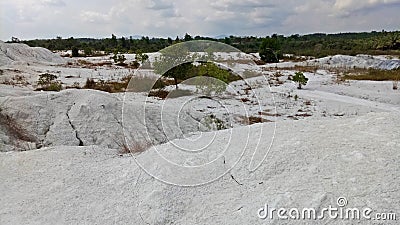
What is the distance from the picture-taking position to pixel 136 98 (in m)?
9.27

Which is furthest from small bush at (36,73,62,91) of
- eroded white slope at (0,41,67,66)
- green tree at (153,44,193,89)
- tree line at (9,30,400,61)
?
tree line at (9,30,400,61)

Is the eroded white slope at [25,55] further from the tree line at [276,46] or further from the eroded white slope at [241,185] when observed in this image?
the eroded white slope at [241,185]

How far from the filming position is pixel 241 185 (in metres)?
3.43

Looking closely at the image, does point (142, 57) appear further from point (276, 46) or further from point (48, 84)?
point (276, 46)

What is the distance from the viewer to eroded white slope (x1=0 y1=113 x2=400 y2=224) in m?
2.93

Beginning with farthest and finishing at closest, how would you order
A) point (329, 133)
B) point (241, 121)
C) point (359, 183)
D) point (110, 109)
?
point (241, 121) → point (110, 109) → point (329, 133) → point (359, 183)

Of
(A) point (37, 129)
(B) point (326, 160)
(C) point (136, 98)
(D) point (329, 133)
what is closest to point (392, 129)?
(D) point (329, 133)

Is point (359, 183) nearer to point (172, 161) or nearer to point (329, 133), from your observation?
point (329, 133)

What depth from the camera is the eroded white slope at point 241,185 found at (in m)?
2.93

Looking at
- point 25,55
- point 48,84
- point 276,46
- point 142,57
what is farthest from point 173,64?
point 276,46

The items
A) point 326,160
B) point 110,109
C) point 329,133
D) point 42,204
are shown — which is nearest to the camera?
point 326,160

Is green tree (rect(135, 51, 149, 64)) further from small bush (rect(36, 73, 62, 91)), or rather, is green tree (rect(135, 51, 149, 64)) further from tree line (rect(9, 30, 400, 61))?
tree line (rect(9, 30, 400, 61))

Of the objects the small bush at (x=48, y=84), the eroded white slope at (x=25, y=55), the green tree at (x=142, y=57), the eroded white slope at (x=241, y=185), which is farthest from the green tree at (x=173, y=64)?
the eroded white slope at (x=25, y=55)

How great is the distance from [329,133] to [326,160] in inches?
28.5
